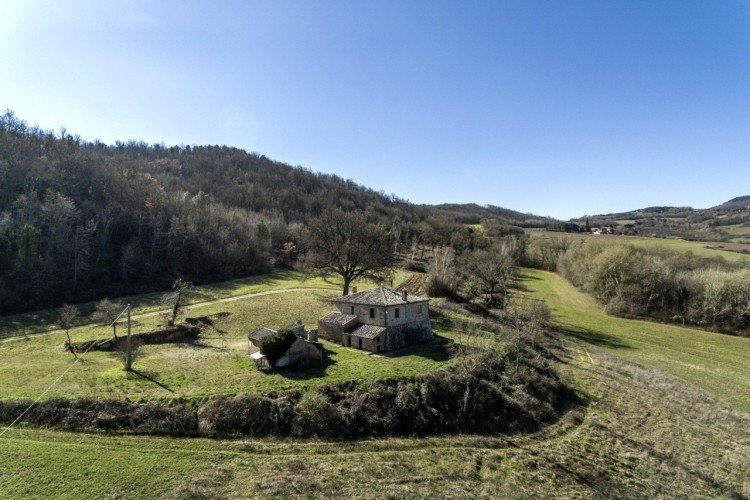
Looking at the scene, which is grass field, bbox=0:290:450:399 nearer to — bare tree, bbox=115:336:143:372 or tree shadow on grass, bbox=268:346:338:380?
tree shadow on grass, bbox=268:346:338:380

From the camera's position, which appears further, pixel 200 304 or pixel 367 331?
pixel 200 304

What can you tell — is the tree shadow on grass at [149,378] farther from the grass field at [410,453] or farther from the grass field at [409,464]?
the grass field at [409,464]

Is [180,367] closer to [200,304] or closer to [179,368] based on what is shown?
[179,368]

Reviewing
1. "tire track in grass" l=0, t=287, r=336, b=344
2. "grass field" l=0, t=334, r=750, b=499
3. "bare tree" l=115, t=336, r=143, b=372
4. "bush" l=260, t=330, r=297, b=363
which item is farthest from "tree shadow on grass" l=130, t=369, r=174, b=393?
"tire track in grass" l=0, t=287, r=336, b=344

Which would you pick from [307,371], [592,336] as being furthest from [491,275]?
[307,371]

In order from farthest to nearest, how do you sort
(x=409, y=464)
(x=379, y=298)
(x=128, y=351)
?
(x=379, y=298)
(x=128, y=351)
(x=409, y=464)

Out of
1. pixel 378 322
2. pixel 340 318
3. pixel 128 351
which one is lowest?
pixel 128 351
